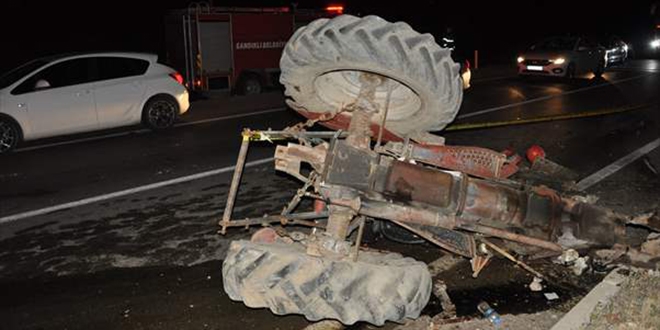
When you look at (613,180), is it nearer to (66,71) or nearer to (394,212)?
(394,212)

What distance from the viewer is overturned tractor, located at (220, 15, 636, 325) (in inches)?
151

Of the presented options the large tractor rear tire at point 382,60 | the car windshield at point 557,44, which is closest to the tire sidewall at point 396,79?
the large tractor rear tire at point 382,60

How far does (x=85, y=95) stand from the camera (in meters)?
11.4

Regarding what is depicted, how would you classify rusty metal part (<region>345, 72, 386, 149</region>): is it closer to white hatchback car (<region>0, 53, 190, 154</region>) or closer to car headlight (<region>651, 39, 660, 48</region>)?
white hatchback car (<region>0, 53, 190, 154</region>)

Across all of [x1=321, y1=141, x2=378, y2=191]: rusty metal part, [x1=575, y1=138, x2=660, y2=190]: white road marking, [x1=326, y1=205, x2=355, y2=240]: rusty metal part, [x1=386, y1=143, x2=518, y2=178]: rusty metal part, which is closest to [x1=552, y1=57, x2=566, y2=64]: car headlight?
[x1=575, y1=138, x2=660, y2=190]: white road marking

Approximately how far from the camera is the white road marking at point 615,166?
8195mm

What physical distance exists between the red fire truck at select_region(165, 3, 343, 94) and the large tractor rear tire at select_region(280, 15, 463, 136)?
13746 millimetres

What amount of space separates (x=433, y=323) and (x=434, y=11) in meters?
35.6

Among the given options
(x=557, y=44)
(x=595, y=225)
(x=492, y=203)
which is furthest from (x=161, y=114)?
(x=557, y=44)

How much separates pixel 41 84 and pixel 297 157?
8.38m

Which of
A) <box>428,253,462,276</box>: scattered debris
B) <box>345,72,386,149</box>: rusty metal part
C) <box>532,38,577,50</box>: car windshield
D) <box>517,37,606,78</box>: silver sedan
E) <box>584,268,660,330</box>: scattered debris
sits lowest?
<box>517,37,606,78</box>: silver sedan

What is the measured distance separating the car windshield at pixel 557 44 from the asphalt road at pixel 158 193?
8.52m

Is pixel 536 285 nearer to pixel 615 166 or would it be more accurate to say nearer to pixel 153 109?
pixel 615 166

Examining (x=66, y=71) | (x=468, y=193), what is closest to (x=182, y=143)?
(x=66, y=71)
